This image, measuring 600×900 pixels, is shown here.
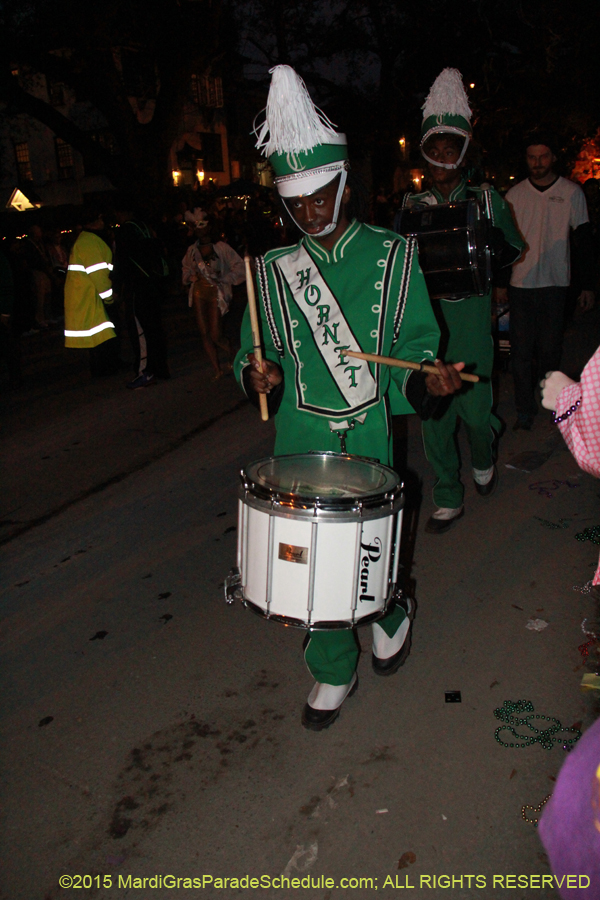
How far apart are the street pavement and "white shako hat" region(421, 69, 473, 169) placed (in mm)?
2082

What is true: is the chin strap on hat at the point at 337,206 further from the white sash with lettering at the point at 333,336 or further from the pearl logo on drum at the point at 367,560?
the pearl logo on drum at the point at 367,560

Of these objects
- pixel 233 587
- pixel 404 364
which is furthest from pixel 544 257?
pixel 233 587

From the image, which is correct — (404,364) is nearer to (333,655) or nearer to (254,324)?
(254,324)

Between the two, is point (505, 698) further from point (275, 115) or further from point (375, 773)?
point (275, 115)

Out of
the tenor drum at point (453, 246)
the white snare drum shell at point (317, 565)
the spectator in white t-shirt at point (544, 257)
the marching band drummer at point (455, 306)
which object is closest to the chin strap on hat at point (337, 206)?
the white snare drum shell at point (317, 565)

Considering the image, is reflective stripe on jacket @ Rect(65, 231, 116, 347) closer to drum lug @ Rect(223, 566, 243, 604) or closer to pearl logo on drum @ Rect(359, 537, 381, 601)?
drum lug @ Rect(223, 566, 243, 604)

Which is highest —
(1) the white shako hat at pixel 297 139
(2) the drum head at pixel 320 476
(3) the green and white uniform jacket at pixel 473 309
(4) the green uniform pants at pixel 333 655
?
(1) the white shako hat at pixel 297 139

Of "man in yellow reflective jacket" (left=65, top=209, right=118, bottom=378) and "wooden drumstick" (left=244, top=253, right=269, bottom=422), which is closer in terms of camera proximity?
"wooden drumstick" (left=244, top=253, right=269, bottom=422)

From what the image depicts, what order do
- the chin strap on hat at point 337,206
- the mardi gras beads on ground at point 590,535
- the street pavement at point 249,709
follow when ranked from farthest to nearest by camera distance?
the mardi gras beads on ground at point 590,535, the chin strap on hat at point 337,206, the street pavement at point 249,709

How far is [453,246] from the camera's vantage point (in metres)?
3.67

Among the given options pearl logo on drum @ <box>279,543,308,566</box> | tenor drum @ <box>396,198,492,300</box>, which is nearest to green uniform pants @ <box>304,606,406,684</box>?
pearl logo on drum @ <box>279,543,308,566</box>

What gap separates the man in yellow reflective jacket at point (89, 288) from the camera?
25.8 feet

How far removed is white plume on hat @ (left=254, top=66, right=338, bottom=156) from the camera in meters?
2.36

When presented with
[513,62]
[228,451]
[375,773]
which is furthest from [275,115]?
[513,62]
